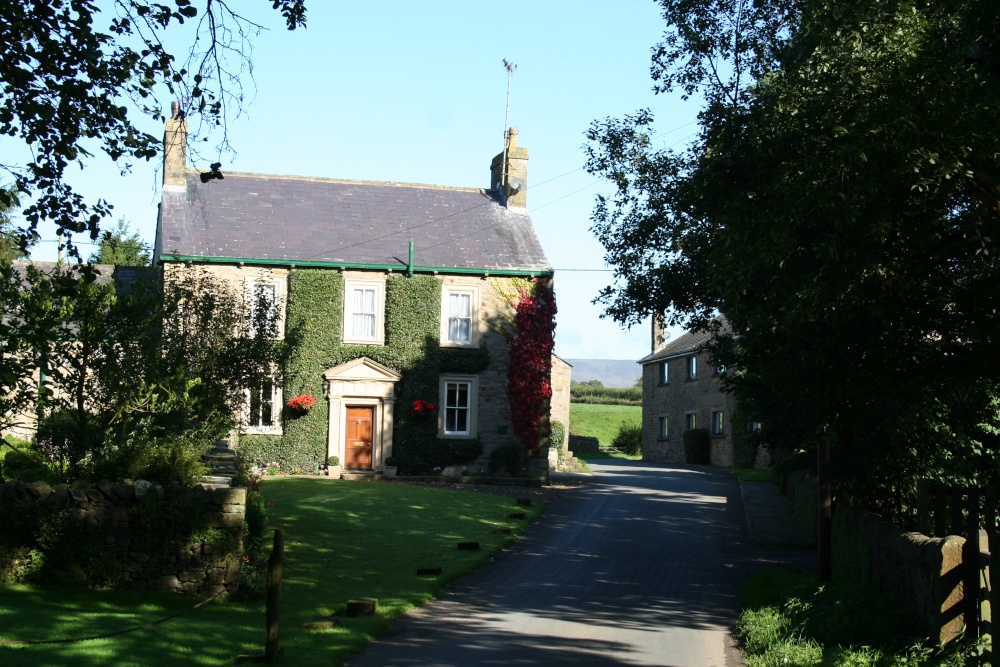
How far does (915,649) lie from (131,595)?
32.1ft

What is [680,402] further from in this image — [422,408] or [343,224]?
[343,224]

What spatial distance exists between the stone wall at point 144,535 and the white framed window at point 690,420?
119 feet

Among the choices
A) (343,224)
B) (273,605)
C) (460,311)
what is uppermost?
(343,224)

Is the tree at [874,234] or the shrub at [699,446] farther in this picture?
the shrub at [699,446]

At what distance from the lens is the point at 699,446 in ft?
155

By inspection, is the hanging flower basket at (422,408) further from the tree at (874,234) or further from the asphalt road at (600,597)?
the tree at (874,234)

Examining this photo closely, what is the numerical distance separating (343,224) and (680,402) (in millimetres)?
23194

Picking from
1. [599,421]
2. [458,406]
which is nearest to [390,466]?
[458,406]

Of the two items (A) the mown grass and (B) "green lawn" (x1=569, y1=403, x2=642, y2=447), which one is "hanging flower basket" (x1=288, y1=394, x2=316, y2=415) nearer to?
(A) the mown grass

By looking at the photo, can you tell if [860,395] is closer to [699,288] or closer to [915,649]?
[915,649]

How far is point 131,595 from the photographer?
13.7 meters

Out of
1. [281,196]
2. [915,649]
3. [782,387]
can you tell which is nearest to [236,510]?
[782,387]

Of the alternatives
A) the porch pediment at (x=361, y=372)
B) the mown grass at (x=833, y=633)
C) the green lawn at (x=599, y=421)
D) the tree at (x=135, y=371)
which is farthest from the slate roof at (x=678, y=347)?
the mown grass at (x=833, y=633)

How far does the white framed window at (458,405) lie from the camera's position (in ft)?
104
